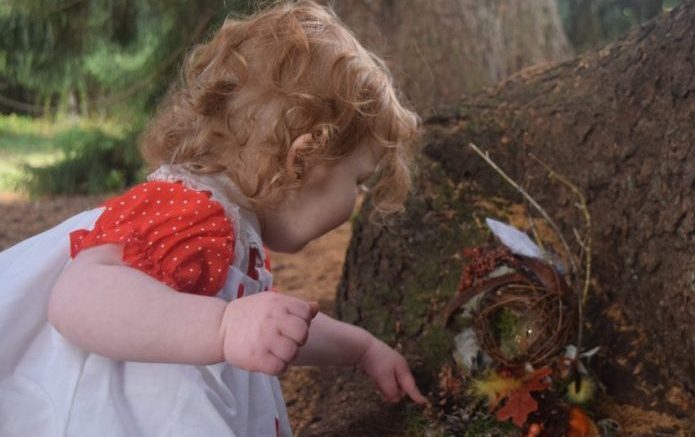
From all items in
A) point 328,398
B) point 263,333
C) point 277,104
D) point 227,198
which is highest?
point 277,104

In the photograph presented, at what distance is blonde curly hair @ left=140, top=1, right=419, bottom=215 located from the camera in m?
1.65

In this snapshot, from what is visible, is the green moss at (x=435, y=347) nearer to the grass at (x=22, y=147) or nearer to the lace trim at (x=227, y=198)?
the lace trim at (x=227, y=198)

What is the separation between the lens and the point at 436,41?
4297 mm

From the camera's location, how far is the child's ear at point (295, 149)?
5.32 feet

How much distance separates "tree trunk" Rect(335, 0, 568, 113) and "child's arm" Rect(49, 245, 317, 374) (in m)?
2.95

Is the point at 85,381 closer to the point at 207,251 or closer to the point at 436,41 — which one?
the point at 207,251

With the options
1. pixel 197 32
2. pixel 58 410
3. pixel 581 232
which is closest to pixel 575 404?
pixel 581 232

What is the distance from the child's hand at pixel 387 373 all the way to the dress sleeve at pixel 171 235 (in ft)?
2.03

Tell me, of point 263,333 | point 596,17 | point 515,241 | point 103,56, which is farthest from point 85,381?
point 596,17

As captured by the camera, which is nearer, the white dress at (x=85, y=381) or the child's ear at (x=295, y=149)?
the white dress at (x=85, y=381)

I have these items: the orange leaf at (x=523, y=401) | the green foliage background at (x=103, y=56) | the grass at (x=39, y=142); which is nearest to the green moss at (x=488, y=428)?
the orange leaf at (x=523, y=401)

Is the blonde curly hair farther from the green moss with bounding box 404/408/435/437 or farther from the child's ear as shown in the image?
the green moss with bounding box 404/408/435/437

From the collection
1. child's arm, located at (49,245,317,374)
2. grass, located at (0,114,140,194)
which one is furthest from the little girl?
grass, located at (0,114,140,194)

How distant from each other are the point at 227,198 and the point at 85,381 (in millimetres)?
417
